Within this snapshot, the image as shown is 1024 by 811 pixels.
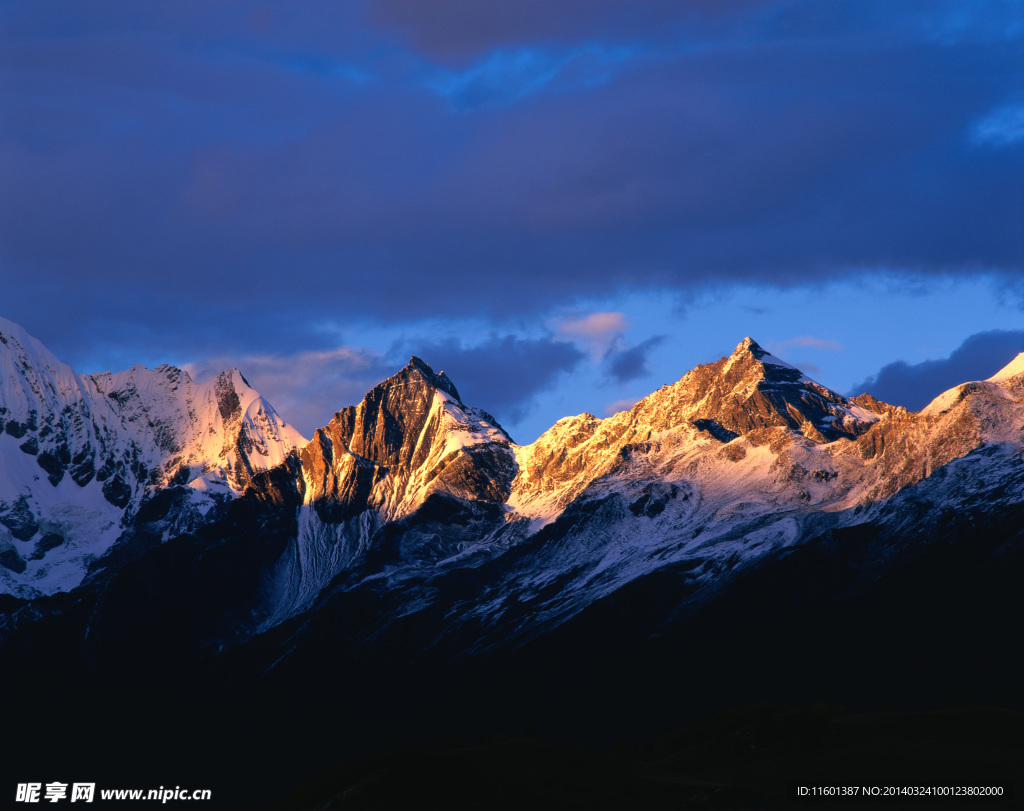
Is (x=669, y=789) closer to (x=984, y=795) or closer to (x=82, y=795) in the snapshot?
(x=984, y=795)

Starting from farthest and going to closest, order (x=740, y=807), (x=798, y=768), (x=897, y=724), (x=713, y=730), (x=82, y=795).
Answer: (x=82, y=795)
(x=713, y=730)
(x=897, y=724)
(x=798, y=768)
(x=740, y=807)

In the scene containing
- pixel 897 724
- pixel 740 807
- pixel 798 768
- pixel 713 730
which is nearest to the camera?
pixel 740 807

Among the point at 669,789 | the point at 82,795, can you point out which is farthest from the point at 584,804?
the point at 82,795

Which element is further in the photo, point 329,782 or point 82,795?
point 82,795

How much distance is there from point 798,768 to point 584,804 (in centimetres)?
1851

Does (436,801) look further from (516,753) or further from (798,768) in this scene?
(798,768)

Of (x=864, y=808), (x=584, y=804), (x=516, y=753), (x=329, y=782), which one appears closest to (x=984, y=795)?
(x=864, y=808)

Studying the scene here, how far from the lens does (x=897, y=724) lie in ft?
438

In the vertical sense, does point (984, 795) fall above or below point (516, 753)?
below

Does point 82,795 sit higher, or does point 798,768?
point 82,795

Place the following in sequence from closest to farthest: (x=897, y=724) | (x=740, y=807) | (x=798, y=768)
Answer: (x=740, y=807) → (x=798, y=768) → (x=897, y=724)

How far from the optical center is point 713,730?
153375 mm

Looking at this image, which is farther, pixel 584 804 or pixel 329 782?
pixel 329 782

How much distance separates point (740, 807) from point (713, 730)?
133 feet
